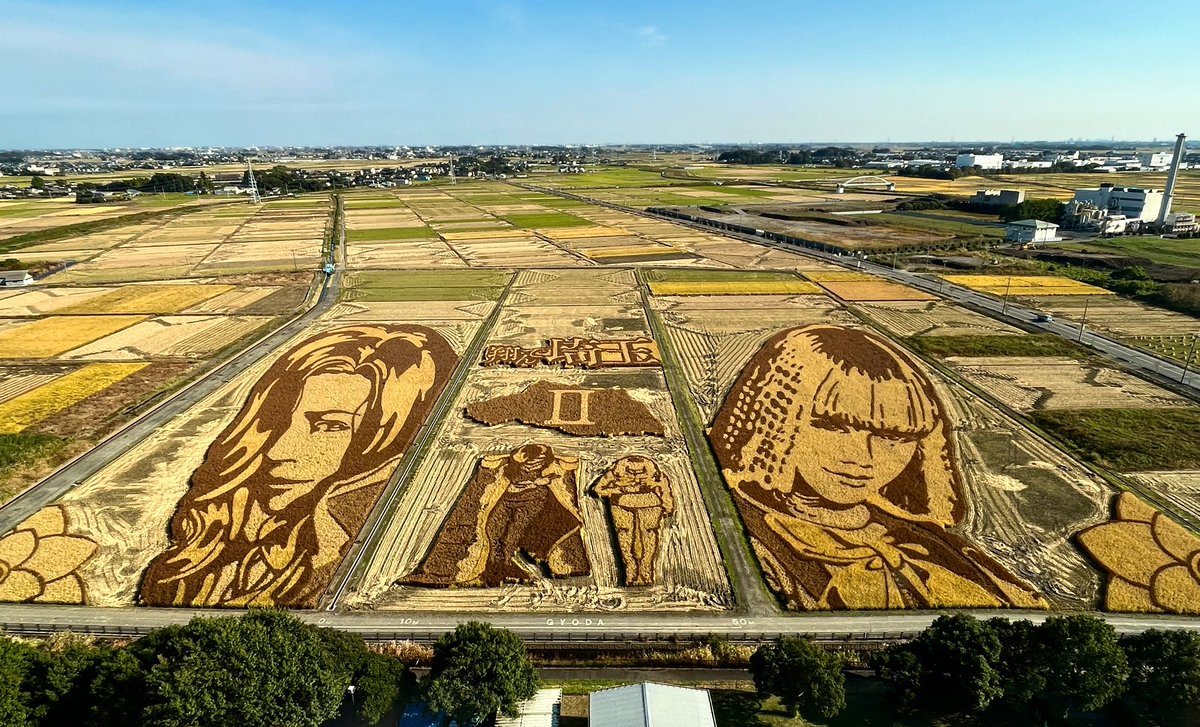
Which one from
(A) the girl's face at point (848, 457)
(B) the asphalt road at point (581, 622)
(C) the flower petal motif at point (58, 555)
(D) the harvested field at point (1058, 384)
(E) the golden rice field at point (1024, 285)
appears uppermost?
(E) the golden rice field at point (1024, 285)

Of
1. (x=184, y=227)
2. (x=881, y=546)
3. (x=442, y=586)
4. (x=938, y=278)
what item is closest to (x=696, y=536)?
(x=881, y=546)

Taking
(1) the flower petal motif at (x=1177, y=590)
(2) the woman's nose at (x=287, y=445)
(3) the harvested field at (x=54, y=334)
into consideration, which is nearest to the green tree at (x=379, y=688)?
(2) the woman's nose at (x=287, y=445)

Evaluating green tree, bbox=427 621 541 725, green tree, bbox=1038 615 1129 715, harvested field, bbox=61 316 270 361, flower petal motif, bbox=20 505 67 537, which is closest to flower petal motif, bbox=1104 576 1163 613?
green tree, bbox=1038 615 1129 715

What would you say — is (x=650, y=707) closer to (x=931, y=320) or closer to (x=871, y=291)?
(x=931, y=320)

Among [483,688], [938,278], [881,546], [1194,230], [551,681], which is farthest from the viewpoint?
[1194,230]

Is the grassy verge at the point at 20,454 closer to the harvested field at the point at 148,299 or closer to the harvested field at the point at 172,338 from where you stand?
the harvested field at the point at 172,338

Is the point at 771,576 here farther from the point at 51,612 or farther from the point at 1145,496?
the point at 51,612
